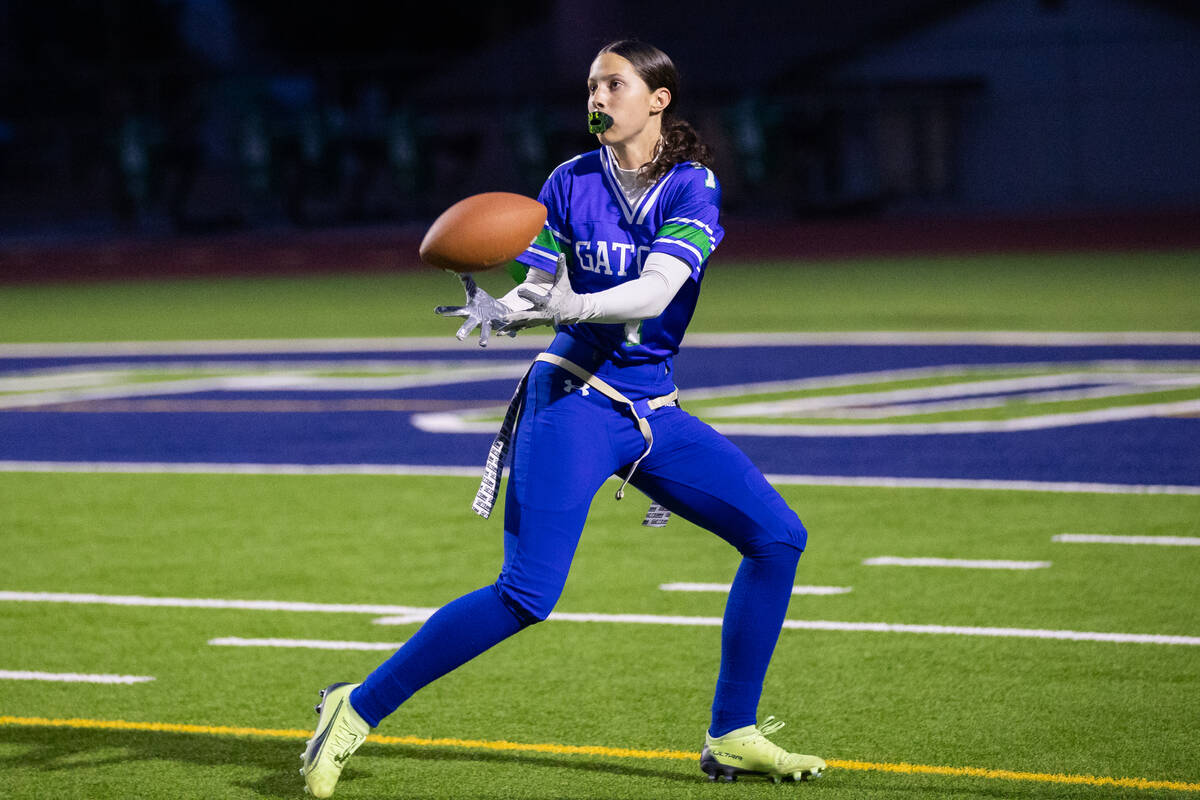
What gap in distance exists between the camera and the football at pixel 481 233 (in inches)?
190

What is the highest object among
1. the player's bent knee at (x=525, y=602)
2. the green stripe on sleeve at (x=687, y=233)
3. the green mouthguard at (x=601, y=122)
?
the green mouthguard at (x=601, y=122)

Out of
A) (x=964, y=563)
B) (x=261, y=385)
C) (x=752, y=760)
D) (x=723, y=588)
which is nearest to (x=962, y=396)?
(x=964, y=563)

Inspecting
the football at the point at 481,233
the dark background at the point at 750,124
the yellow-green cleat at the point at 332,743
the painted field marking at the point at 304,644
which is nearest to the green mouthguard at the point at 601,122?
the football at the point at 481,233

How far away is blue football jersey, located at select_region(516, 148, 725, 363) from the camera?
512 centimetres

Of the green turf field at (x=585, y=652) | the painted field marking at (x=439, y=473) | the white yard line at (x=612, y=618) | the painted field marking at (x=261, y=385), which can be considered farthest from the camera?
the painted field marking at (x=261, y=385)

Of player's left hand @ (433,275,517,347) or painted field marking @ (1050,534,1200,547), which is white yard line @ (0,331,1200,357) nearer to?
painted field marking @ (1050,534,1200,547)

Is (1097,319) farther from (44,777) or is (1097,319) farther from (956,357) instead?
(44,777)

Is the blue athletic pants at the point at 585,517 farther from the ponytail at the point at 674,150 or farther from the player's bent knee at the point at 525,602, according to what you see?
the ponytail at the point at 674,150

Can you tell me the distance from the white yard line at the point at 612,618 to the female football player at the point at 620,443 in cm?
199

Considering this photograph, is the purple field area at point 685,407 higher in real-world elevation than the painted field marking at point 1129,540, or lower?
lower

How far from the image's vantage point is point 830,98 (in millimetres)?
44438

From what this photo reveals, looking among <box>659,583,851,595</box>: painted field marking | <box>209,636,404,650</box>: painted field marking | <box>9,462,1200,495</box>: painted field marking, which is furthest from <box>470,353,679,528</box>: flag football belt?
<box>9,462,1200,495</box>: painted field marking

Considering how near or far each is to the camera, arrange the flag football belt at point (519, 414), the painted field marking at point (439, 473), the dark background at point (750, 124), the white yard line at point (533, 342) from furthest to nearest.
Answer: the dark background at point (750, 124) → the white yard line at point (533, 342) → the painted field marking at point (439, 473) → the flag football belt at point (519, 414)

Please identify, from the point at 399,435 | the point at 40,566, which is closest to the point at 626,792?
the point at 40,566
